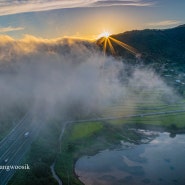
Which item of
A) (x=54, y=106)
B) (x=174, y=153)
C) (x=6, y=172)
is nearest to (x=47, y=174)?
(x=6, y=172)

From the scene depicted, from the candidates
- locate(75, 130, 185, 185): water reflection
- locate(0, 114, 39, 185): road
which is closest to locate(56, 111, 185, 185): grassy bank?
locate(75, 130, 185, 185): water reflection

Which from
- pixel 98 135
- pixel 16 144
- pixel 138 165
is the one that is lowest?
pixel 138 165

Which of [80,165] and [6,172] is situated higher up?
[6,172]

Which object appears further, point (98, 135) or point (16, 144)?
point (98, 135)

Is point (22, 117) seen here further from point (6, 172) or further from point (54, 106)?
point (6, 172)

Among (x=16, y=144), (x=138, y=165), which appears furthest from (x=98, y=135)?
(x=16, y=144)

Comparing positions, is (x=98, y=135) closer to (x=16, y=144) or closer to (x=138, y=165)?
(x=138, y=165)

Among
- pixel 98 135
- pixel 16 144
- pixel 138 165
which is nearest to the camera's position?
pixel 138 165

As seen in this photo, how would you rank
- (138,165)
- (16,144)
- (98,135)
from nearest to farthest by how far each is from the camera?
(138,165), (16,144), (98,135)
